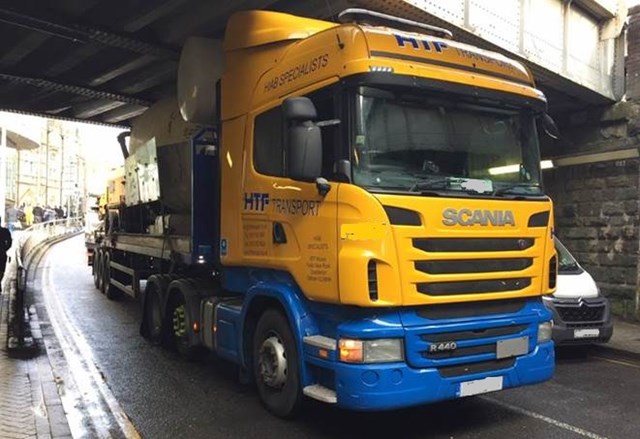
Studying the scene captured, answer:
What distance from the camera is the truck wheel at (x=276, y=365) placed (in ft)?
17.0

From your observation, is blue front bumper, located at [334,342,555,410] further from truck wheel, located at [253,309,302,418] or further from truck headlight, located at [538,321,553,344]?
truck headlight, located at [538,321,553,344]

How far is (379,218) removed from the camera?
14.6 feet

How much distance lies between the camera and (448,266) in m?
4.75

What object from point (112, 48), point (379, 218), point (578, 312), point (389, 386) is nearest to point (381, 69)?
point (379, 218)

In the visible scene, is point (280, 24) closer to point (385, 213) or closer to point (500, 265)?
point (385, 213)

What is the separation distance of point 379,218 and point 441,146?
943 mm

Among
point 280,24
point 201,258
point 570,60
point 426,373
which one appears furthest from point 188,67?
point 570,60

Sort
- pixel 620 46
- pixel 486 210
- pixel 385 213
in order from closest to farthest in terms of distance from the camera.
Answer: pixel 385 213 → pixel 486 210 → pixel 620 46

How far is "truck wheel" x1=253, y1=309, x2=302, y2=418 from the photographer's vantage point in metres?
5.18

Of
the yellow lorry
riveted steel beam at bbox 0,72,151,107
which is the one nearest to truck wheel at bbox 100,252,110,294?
riveted steel beam at bbox 0,72,151,107

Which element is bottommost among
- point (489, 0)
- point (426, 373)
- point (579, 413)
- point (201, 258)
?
point (579, 413)

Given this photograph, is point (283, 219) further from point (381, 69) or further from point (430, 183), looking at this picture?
point (381, 69)

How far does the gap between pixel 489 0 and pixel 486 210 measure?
18.8 ft

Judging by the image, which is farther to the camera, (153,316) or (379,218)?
(153,316)
